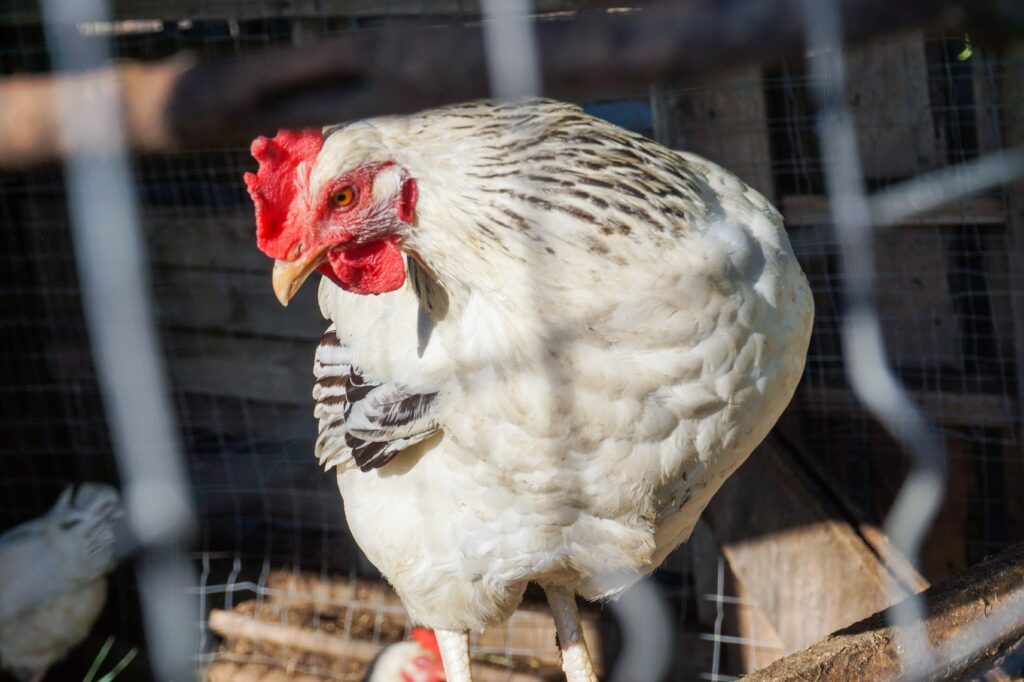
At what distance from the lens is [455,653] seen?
2119 mm

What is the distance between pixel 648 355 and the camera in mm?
1500

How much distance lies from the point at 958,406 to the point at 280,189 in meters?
2.29

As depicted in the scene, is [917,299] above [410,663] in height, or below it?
above

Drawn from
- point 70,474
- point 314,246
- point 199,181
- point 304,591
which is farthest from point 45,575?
point 314,246

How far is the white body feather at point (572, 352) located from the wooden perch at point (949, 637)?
1.10 feet

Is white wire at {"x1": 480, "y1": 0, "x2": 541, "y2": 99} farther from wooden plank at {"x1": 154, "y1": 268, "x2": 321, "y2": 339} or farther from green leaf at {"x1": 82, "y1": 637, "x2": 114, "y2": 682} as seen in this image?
green leaf at {"x1": 82, "y1": 637, "x2": 114, "y2": 682}

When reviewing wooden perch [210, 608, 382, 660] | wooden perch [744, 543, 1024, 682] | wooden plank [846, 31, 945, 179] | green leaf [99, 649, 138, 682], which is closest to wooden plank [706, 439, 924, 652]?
wooden perch [744, 543, 1024, 682]

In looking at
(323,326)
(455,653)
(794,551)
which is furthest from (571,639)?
(323,326)

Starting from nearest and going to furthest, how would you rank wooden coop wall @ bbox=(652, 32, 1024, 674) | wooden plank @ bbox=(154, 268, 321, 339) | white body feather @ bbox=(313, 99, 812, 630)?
white body feather @ bbox=(313, 99, 812, 630), wooden coop wall @ bbox=(652, 32, 1024, 674), wooden plank @ bbox=(154, 268, 321, 339)

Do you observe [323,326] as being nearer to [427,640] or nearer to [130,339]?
[427,640]

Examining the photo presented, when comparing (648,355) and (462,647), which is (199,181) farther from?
(648,355)

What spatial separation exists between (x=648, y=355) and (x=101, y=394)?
294cm

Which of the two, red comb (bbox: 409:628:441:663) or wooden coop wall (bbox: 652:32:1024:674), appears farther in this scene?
red comb (bbox: 409:628:441:663)

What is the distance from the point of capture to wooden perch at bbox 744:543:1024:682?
153 centimetres
